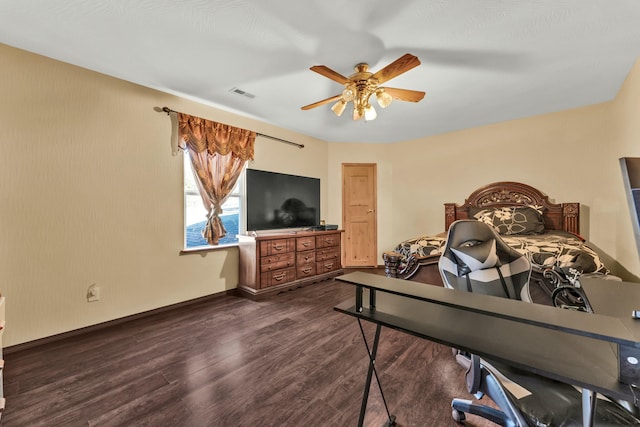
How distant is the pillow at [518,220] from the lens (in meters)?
3.35

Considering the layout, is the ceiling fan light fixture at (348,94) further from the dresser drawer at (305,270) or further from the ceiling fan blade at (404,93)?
the dresser drawer at (305,270)

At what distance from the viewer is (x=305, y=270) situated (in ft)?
12.9

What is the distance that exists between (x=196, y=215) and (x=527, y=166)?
15.5ft

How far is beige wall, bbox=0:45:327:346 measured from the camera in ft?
7.12

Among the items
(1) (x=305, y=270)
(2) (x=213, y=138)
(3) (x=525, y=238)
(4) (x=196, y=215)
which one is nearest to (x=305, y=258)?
(1) (x=305, y=270)

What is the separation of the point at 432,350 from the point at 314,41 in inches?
103

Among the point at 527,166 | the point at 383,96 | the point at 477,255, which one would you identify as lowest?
the point at 477,255

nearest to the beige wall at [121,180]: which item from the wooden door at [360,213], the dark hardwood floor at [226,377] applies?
the dark hardwood floor at [226,377]

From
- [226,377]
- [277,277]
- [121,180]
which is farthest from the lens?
[277,277]

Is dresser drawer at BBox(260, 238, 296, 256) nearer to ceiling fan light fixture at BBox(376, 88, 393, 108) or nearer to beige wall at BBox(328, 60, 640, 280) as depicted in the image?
beige wall at BBox(328, 60, 640, 280)

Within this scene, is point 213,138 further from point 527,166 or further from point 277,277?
point 527,166

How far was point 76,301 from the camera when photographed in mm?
2436

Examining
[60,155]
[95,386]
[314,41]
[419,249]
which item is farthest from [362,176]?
[95,386]

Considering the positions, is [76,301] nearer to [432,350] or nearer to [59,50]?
[59,50]
